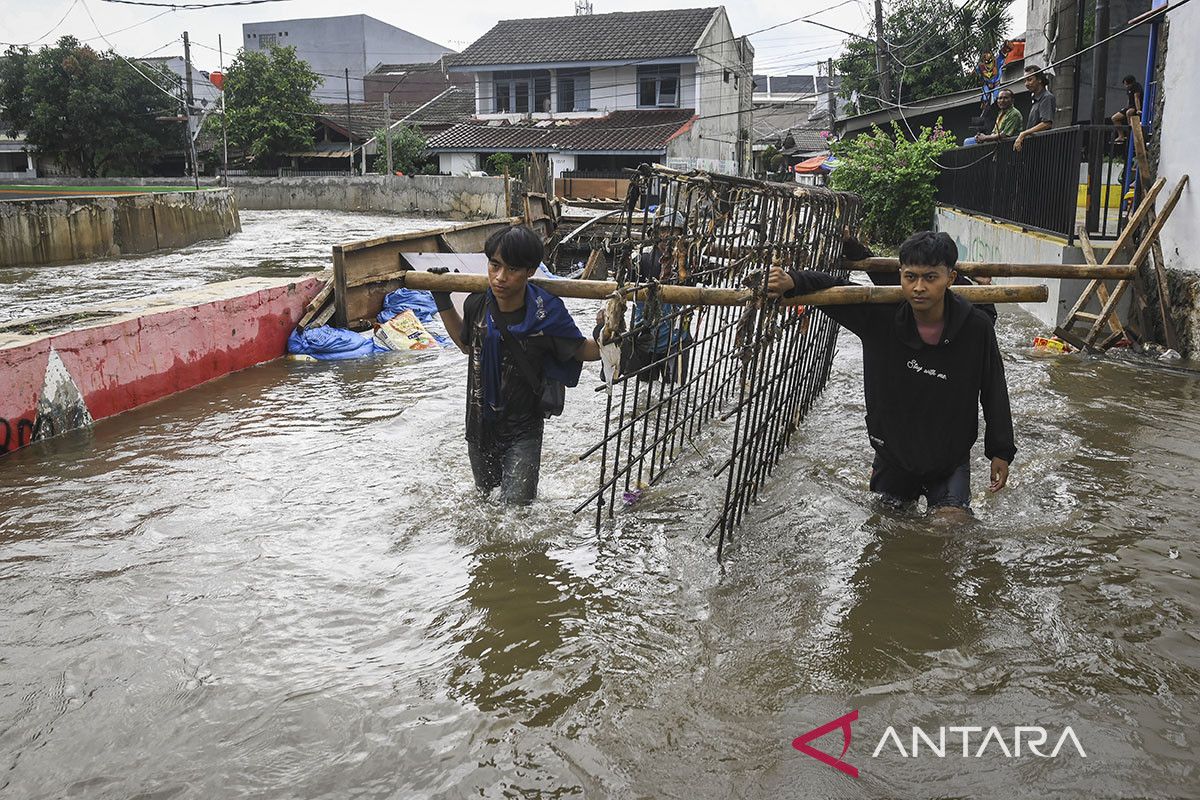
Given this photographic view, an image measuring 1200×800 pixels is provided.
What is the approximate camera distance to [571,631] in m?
3.65

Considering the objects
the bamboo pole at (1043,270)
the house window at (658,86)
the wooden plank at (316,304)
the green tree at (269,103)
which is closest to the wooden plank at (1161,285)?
the bamboo pole at (1043,270)

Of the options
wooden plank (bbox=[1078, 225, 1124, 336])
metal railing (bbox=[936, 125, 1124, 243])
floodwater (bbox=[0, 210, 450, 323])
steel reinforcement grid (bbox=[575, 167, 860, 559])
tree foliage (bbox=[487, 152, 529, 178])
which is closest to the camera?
steel reinforcement grid (bbox=[575, 167, 860, 559])

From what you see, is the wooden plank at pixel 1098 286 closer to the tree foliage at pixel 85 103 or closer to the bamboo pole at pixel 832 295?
the bamboo pole at pixel 832 295

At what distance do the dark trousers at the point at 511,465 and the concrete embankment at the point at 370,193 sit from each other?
2896 cm

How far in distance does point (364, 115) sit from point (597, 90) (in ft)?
55.9

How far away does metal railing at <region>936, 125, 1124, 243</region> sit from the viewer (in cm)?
949

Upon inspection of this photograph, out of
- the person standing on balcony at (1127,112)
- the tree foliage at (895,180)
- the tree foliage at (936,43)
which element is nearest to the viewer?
the person standing on balcony at (1127,112)

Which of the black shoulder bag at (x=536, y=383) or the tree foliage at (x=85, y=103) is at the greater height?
the tree foliage at (x=85, y=103)

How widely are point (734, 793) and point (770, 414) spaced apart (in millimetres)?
2429

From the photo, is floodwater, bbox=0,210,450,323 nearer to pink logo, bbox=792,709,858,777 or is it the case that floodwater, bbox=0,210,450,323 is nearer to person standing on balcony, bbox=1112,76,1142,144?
pink logo, bbox=792,709,858,777

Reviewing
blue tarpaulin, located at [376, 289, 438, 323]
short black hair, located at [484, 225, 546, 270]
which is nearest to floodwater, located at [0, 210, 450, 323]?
blue tarpaulin, located at [376, 289, 438, 323]

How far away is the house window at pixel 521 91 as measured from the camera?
132ft

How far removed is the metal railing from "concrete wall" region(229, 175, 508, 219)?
69.3 ft

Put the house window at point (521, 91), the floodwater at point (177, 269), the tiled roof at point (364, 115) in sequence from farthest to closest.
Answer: the tiled roof at point (364, 115)
the house window at point (521, 91)
the floodwater at point (177, 269)
